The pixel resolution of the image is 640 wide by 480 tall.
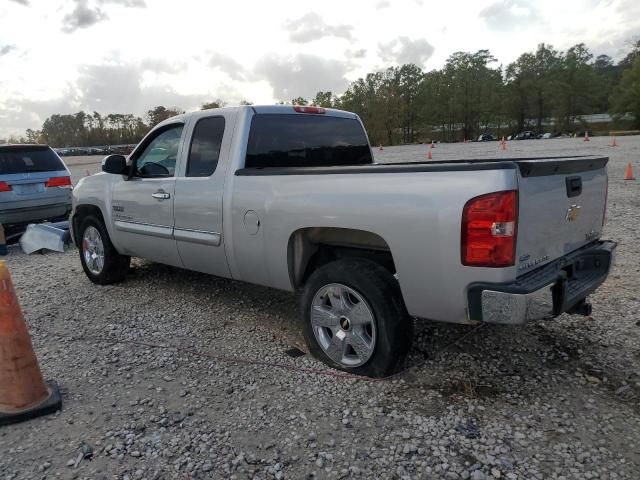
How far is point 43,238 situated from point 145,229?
14.1 ft

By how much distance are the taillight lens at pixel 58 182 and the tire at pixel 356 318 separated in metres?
7.13

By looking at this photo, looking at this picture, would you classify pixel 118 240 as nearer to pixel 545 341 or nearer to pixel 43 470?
pixel 43 470

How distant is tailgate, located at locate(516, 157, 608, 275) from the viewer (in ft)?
9.09

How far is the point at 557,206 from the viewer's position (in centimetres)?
306

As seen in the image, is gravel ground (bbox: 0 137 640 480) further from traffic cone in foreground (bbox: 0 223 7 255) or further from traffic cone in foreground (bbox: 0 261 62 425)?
traffic cone in foreground (bbox: 0 223 7 255)

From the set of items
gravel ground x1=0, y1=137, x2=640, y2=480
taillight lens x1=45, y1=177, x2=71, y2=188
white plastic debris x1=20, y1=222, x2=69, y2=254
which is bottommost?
gravel ground x1=0, y1=137, x2=640, y2=480

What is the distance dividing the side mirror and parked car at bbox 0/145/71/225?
440 cm

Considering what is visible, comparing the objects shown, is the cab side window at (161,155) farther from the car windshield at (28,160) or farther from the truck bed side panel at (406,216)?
the car windshield at (28,160)

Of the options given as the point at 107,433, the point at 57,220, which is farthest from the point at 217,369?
the point at 57,220

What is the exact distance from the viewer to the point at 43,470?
2.70m

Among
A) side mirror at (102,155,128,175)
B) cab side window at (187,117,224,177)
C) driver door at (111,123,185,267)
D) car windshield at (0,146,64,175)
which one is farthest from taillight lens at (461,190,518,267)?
car windshield at (0,146,64,175)

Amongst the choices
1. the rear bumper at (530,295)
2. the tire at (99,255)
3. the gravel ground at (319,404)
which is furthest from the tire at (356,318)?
the tire at (99,255)

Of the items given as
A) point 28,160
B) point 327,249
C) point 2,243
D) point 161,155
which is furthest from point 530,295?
point 28,160

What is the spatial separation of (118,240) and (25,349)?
97.3 inches
